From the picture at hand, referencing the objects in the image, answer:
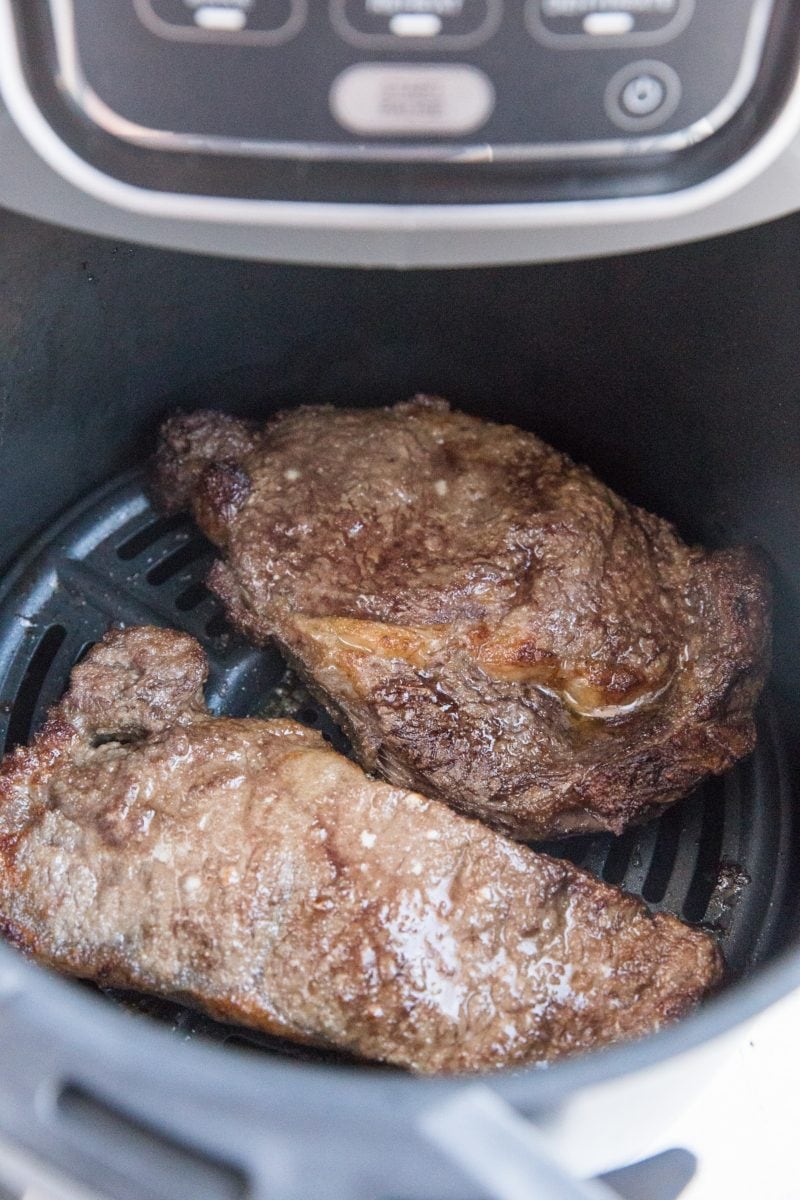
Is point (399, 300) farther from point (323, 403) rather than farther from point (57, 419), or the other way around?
point (57, 419)

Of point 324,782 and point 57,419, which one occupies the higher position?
point 57,419

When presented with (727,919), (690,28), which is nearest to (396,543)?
(727,919)

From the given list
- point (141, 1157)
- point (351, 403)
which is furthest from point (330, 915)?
point (351, 403)

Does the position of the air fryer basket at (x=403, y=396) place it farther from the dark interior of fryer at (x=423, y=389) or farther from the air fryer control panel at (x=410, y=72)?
the air fryer control panel at (x=410, y=72)

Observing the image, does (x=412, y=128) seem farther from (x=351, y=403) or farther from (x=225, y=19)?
(x=351, y=403)

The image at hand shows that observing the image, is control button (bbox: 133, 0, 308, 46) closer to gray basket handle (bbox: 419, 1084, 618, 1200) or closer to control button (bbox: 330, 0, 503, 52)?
control button (bbox: 330, 0, 503, 52)

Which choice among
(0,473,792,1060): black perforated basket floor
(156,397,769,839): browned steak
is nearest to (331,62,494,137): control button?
(156,397,769,839): browned steak
